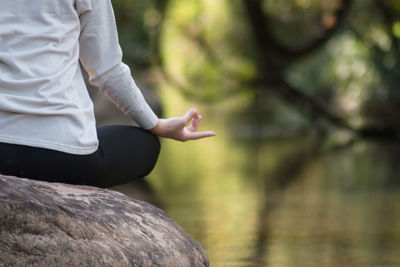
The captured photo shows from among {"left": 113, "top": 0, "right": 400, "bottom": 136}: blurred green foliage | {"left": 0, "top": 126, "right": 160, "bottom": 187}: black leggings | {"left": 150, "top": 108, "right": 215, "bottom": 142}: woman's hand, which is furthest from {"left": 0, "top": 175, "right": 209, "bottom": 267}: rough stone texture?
{"left": 113, "top": 0, "right": 400, "bottom": 136}: blurred green foliage

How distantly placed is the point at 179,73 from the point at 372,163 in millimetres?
12519

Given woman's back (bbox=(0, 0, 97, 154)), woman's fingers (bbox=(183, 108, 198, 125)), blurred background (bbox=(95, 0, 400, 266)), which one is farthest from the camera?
blurred background (bbox=(95, 0, 400, 266))

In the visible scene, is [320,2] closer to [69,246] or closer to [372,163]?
[372,163]

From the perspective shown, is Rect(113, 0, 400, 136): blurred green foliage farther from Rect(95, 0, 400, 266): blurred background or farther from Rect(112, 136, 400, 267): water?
Rect(112, 136, 400, 267): water

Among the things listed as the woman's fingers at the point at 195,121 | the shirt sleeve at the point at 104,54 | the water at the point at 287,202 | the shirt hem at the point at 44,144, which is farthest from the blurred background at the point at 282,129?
the shirt hem at the point at 44,144

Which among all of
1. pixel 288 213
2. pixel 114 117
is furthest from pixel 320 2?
pixel 288 213

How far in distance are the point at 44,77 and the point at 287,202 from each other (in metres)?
3.24

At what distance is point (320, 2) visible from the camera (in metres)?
10.2

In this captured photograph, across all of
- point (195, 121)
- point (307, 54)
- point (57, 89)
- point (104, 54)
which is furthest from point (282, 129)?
point (57, 89)

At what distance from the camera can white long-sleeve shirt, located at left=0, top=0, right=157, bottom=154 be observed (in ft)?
6.07

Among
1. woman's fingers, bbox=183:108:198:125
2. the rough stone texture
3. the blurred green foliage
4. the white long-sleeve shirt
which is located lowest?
the blurred green foliage

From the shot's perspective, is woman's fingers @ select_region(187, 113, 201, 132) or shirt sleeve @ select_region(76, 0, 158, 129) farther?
woman's fingers @ select_region(187, 113, 201, 132)

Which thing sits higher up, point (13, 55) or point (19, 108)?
point (13, 55)

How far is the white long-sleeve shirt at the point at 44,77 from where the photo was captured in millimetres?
1851
